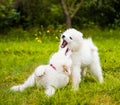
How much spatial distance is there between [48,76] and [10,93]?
1.88 ft

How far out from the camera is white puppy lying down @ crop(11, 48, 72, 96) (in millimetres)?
6309

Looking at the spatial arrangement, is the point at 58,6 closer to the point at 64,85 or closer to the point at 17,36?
the point at 17,36

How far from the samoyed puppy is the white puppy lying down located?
4.4 inches

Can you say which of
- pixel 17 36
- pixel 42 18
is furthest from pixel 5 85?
pixel 42 18

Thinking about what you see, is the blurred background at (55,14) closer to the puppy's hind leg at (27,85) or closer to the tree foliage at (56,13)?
the tree foliage at (56,13)

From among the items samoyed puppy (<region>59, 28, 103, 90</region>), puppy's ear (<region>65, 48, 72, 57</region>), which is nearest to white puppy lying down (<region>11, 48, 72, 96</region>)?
puppy's ear (<region>65, 48, 72, 57</region>)

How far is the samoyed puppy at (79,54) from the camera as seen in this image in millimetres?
6410

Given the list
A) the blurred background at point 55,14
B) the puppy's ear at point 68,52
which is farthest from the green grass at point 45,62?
the blurred background at point 55,14

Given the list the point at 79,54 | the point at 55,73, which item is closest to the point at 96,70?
the point at 79,54

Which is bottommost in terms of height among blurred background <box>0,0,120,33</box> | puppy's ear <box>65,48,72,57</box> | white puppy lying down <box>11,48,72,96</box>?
blurred background <box>0,0,120,33</box>

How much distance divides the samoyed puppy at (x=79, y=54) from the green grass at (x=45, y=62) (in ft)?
0.60

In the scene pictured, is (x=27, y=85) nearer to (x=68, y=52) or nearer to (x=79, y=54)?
(x=68, y=52)

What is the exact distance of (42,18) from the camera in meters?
14.7

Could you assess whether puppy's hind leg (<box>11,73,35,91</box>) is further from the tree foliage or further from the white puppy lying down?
the tree foliage
